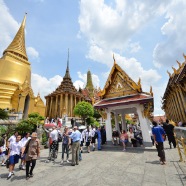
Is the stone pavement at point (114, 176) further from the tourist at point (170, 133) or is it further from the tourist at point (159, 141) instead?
the tourist at point (170, 133)

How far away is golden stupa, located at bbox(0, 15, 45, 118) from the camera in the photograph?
2483 centimetres

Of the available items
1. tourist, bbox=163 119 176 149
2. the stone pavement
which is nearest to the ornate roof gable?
tourist, bbox=163 119 176 149

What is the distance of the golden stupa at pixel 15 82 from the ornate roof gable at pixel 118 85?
59.8 ft

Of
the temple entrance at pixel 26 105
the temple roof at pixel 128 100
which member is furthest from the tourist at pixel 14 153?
the temple entrance at pixel 26 105

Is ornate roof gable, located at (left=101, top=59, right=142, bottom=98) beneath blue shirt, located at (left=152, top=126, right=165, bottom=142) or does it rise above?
above

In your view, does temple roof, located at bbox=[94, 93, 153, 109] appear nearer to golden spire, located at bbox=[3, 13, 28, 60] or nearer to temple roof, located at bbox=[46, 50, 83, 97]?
golden spire, located at bbox=[3, 13, 28, 60]

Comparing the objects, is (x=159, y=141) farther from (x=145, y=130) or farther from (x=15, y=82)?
(x=15, y=82)

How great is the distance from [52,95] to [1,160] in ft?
112

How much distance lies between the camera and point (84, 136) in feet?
33.0

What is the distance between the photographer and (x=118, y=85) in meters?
10.9

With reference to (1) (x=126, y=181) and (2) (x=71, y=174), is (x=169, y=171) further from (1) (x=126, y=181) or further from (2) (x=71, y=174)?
(2) (x=71, y=174)

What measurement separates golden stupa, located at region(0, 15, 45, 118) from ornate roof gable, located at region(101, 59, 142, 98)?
18235 mm

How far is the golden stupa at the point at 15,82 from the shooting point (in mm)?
24828

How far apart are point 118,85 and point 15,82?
23.4 m
